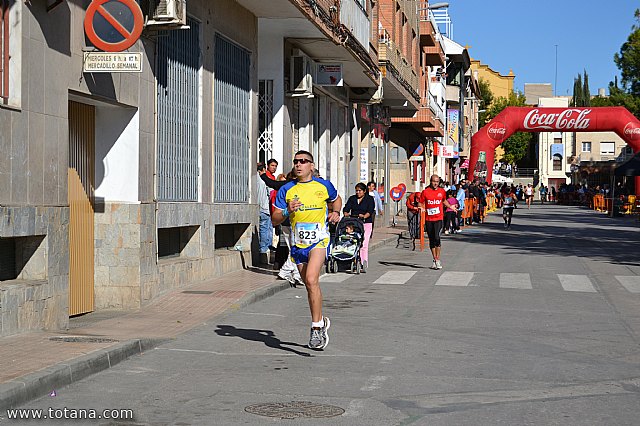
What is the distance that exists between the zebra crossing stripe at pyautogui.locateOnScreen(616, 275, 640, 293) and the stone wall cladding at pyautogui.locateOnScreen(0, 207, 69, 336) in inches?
397

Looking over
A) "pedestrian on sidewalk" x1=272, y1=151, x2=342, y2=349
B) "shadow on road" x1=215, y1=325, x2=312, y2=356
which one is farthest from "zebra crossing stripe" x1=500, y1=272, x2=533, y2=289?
"pedestrian on sidewalk" x1=272, y1=151, x2=342, y2=349

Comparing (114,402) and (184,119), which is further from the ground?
(184,119)

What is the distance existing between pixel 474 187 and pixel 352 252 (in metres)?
27.8

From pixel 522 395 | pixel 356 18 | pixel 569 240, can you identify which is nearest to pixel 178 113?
pixel 522 395

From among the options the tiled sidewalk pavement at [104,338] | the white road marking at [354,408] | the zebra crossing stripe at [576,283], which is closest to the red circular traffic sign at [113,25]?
the tiled sidewalk pavement at [104,338]

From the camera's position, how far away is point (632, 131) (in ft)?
166

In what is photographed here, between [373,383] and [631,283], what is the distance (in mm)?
11670

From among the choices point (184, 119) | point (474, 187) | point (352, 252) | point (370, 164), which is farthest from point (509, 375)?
point (474, 187)

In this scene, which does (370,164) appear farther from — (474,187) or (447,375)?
(447,375)

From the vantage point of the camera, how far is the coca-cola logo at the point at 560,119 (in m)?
51.8

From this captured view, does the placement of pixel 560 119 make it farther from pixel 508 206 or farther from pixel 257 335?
pixel 257 335

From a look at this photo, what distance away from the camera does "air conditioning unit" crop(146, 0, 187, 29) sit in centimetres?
1338

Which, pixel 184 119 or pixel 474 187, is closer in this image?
pixel 184 119

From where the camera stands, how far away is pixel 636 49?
72.2 m
